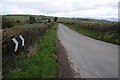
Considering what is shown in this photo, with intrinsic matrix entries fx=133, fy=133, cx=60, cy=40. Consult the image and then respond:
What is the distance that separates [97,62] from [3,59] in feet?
16.7

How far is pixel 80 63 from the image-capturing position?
25.3 feet

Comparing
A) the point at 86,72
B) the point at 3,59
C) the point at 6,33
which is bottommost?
the point at 86,72

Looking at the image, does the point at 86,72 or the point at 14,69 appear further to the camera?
the point at 86,72

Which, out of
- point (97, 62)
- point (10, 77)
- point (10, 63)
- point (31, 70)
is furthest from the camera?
point (97, 62)

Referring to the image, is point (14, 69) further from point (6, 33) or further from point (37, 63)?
point (6, 33)

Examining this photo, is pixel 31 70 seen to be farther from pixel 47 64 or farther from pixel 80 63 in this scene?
pixel 80 63

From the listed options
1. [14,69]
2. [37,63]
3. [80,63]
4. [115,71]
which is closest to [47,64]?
[37,63]

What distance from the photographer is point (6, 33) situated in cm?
681

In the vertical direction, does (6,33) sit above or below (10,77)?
above

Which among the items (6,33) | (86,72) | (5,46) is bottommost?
(86,72)

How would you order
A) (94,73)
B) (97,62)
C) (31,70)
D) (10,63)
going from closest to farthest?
1. (31,70)
2. (94,73)
3. (10,63)
4. (97,62)

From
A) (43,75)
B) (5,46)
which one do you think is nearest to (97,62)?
(43,75)

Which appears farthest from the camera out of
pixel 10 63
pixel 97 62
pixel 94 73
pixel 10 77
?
pixel 97 62

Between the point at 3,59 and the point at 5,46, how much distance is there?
2.21 feet
